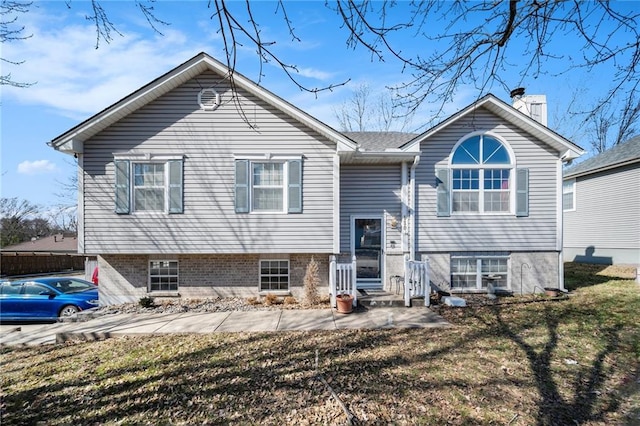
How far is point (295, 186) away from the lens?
850 centimetres

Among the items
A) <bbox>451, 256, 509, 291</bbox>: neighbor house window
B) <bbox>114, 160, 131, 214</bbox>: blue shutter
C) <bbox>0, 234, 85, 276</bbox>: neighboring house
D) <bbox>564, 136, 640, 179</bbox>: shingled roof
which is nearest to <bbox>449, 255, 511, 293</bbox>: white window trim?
<bbox>451, 256, 509, 291</bbox>: neighbor house window

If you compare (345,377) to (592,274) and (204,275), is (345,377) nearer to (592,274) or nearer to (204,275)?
(204,275)

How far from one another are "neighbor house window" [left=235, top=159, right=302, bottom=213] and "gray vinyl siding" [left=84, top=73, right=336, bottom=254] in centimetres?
20

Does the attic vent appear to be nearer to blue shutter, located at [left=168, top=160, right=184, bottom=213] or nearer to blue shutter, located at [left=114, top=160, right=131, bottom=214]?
blue shutter, located at [left=168, top=160, right=184, bottom=213]

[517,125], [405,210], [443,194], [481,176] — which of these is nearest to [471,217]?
[443,194]

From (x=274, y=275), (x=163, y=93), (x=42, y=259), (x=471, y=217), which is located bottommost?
(x=42, y=259)

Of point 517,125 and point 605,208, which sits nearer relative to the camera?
point 517,125

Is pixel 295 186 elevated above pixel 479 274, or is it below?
above

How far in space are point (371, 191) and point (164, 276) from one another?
655 cm

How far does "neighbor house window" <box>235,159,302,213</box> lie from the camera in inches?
334

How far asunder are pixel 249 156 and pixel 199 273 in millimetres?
3635

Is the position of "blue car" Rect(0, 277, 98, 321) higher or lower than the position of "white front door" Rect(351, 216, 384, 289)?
lower

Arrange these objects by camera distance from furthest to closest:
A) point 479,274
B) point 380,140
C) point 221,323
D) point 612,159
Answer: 1. point 612,159
2. point 380,140
3. point 479,274
4. point 221,323

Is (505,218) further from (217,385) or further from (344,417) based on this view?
(217,385)
